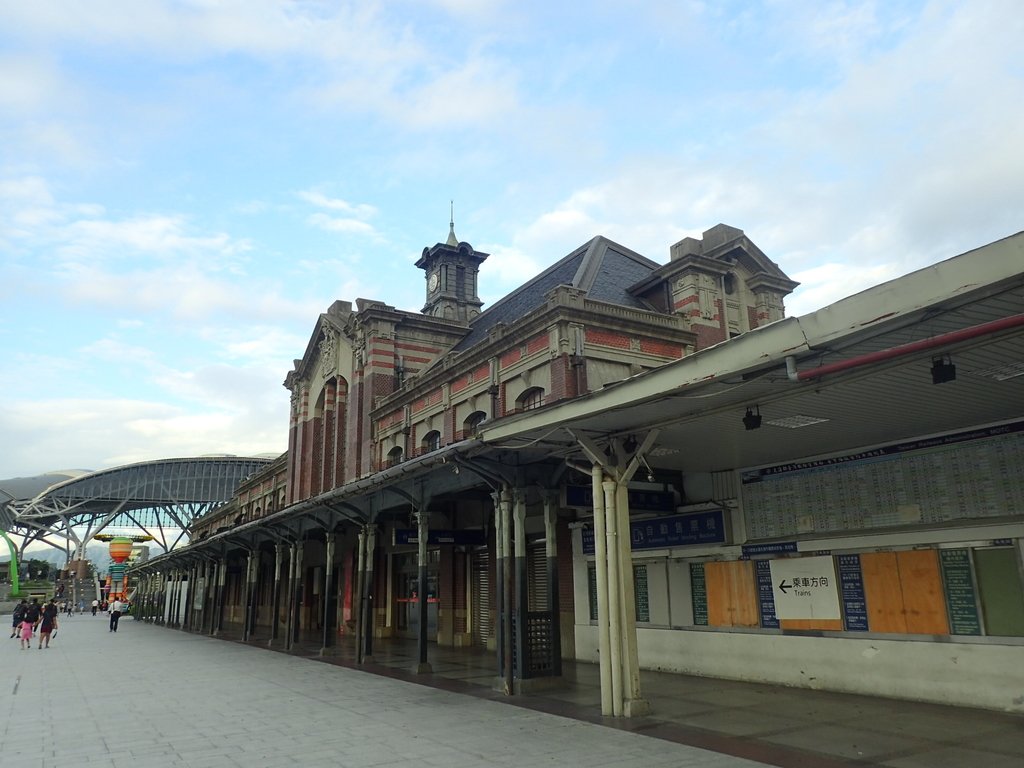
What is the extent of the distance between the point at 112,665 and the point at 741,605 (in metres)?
15.8

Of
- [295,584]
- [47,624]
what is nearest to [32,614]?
[47,624]

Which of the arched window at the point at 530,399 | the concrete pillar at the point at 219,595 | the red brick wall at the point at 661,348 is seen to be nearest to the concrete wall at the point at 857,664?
the arched window at the point at 530,399

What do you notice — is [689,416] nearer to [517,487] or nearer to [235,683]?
[517,487]

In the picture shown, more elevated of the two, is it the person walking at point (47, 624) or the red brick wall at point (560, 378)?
the red brick wall at point (560, 378)

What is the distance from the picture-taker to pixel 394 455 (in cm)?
2786

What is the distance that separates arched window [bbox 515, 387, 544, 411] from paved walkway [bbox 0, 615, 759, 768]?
7958mm

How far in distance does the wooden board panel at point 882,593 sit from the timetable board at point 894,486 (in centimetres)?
54

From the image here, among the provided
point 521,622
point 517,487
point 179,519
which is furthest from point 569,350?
point 179,519

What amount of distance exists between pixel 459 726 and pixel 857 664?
20.7ft

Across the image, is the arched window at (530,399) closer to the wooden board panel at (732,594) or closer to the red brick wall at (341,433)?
the wooden board panel at (732,594)

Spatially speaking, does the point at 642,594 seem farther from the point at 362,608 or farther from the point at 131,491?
the point at 131,491

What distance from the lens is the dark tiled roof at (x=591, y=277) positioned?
22.1m

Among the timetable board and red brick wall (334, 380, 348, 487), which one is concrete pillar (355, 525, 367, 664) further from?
red brick wall (334, 380, 348, 487)

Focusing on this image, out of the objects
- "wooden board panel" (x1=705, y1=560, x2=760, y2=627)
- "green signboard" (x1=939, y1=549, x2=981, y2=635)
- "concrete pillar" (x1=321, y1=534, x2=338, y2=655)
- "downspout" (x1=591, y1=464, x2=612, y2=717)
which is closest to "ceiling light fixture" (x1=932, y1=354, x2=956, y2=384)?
"downspout" (x1=591, y1=464, x2=612, y2=717)
